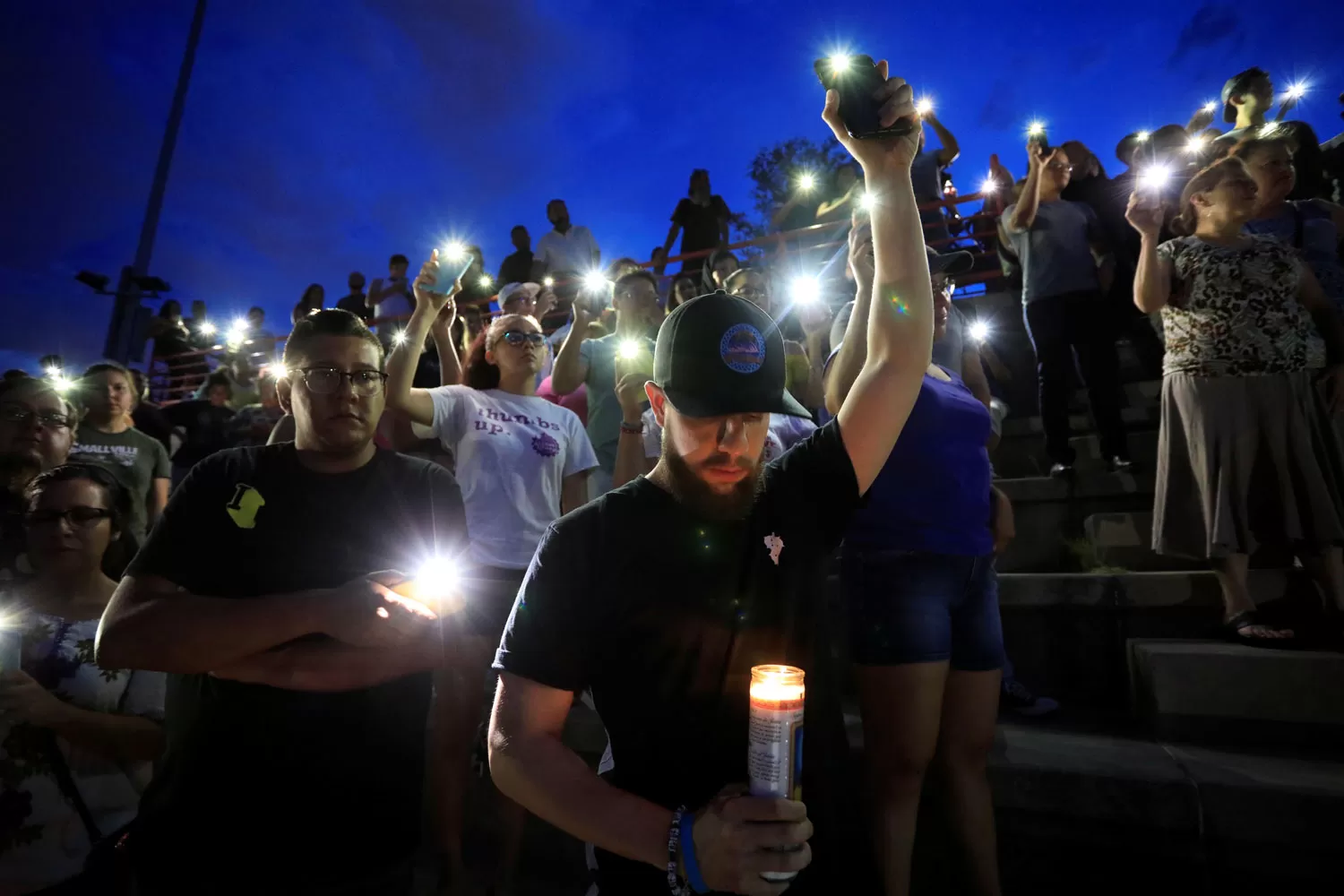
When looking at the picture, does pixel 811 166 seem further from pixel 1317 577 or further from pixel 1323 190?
pixel 1317 577

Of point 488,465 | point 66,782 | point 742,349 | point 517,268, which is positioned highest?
point 517,268

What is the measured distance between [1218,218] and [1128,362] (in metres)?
3.22

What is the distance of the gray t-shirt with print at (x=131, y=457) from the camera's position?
15.2ft

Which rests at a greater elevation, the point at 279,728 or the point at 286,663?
the point at 286,663

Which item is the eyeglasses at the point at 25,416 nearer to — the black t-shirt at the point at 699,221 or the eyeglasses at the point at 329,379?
the eyeglasses at the point at 329,379

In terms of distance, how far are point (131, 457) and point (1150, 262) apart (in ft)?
22.3

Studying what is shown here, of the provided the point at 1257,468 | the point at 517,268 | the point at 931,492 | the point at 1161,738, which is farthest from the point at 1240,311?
the point at 517,268

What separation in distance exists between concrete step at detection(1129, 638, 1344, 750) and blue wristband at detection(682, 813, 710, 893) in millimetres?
2760

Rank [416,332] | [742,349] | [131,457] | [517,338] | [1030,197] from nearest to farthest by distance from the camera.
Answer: [742,349]
[416,332]
[517,338]
[131,457]
[1030,197]

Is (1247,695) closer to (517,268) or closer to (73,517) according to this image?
(73,517)

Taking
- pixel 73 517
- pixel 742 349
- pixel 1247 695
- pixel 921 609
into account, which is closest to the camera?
pixel 742 349

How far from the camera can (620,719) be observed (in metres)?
1.39

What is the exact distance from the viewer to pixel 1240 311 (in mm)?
3305

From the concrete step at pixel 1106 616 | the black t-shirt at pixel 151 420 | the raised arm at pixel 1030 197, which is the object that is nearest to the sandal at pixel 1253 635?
the concrete step at pixel 1106 616
